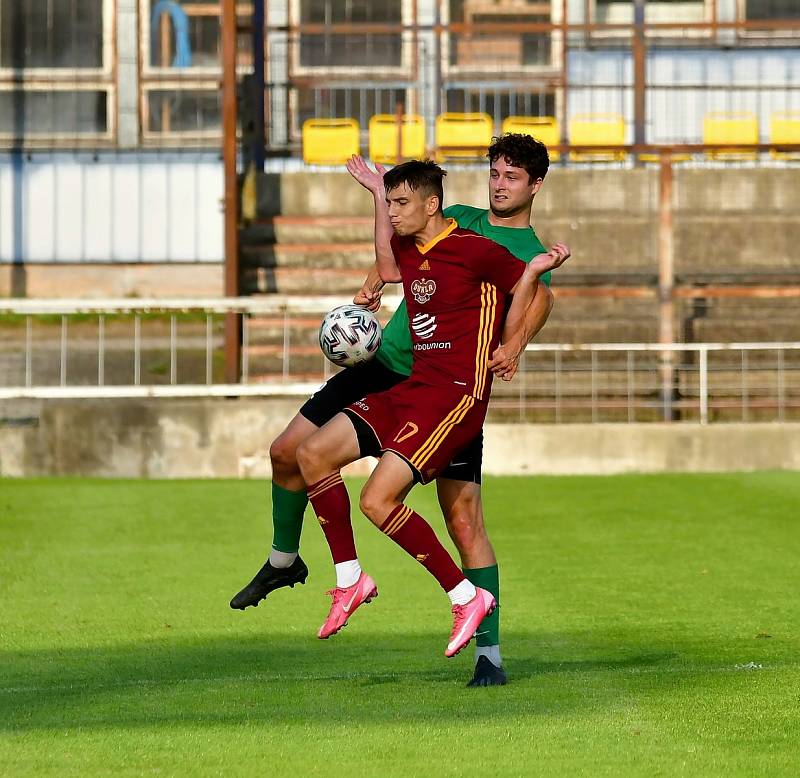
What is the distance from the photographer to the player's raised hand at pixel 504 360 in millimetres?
6934

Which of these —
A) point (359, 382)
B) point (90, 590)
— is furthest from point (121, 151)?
point (359, 382)

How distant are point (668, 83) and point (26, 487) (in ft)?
48.5

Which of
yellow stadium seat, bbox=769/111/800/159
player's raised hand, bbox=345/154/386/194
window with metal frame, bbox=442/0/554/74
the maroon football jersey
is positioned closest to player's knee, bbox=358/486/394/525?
the maroon football jersey

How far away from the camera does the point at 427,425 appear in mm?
6891

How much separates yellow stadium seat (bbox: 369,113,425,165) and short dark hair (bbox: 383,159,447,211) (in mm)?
17779

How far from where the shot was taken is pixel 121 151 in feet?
91.4

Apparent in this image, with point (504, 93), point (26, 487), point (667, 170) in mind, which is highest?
point (504, 93)

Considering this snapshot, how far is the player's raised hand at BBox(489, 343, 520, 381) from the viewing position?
22.7 ft

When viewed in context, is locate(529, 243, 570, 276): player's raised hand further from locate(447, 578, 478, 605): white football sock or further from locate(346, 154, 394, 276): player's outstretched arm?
locate(447, 578, 478, 605): white football sock

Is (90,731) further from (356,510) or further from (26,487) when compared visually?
(26,487)

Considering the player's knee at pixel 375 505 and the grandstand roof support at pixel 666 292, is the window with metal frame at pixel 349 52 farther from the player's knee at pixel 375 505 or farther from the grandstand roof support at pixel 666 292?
the player's knee at pixel 375 505

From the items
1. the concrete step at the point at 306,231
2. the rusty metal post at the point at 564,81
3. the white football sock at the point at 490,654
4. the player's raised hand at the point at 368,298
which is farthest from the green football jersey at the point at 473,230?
the rusty metal post at the point at 564,81

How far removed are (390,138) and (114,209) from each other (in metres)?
5.12

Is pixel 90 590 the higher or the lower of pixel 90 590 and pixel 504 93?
the lower
